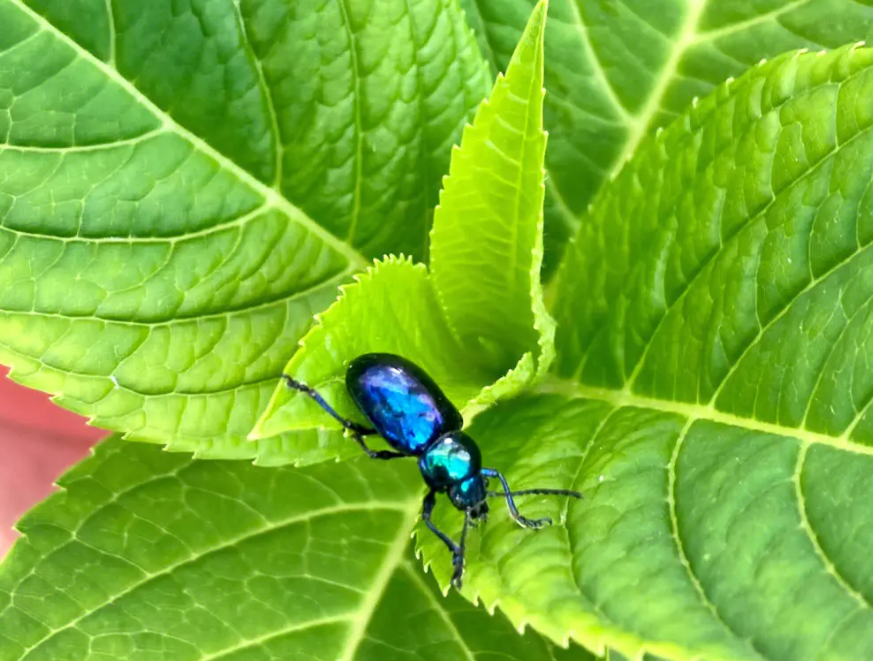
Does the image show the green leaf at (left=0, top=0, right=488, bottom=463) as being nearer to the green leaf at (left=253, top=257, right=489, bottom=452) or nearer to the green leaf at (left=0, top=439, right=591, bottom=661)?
the green leaf at (left=253, top=257, right=489, bottom=452)

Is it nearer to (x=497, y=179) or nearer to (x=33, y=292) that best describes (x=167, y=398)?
(x=33, y=292)

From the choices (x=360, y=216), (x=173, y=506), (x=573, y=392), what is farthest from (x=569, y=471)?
(x=173, y=506)

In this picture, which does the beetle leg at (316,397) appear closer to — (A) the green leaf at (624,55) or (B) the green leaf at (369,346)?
(B) the green leaf at (369,346)

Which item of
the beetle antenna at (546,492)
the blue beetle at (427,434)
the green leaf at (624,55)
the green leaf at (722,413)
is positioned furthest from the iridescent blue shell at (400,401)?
the green leaf at (624,55)

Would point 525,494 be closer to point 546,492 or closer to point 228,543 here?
point 546,492

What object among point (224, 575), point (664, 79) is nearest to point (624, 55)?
point (664, 79)
